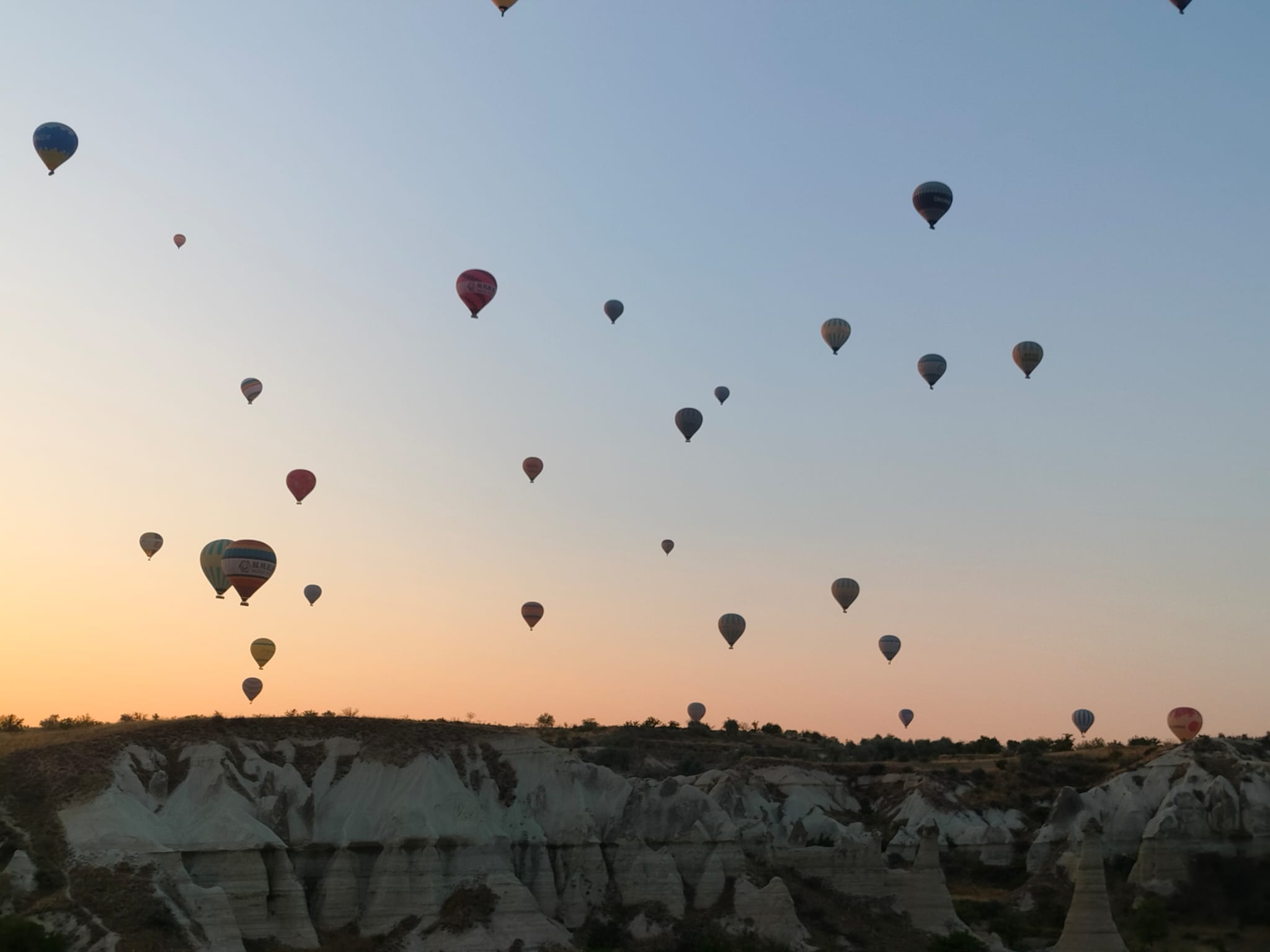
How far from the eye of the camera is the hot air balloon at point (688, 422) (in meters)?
72.6

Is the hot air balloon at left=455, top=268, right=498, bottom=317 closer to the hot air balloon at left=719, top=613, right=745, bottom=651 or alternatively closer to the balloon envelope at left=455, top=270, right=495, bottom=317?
the balloon envelope at left=455, top=270, right=495, bottom=317

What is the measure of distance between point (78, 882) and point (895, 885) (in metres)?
32.5

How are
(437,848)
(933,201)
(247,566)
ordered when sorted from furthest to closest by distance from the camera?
1. (933,201)
2. (247,566)
3. (437,848)

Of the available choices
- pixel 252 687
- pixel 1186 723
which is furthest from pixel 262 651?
pixel 1186 723

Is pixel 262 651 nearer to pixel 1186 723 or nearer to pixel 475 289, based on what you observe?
pixel 475 289

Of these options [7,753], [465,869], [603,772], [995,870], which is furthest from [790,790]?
[7,753]

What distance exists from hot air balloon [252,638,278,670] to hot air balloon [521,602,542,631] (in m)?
13.2

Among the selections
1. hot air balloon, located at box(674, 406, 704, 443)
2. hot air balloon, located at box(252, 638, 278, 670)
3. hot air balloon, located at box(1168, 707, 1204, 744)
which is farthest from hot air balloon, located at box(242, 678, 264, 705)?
hot air balloon, located at box(1168, 707, 1204, 744)

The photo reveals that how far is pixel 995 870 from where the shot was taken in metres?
73.5

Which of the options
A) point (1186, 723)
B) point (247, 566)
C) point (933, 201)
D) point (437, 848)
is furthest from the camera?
point (1186, 723)

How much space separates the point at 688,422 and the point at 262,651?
84.3 ft

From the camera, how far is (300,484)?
209ft

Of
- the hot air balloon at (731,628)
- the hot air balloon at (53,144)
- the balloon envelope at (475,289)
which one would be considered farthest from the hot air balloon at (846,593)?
the hot air balloon at (53,144)

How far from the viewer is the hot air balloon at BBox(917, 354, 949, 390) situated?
233ft
